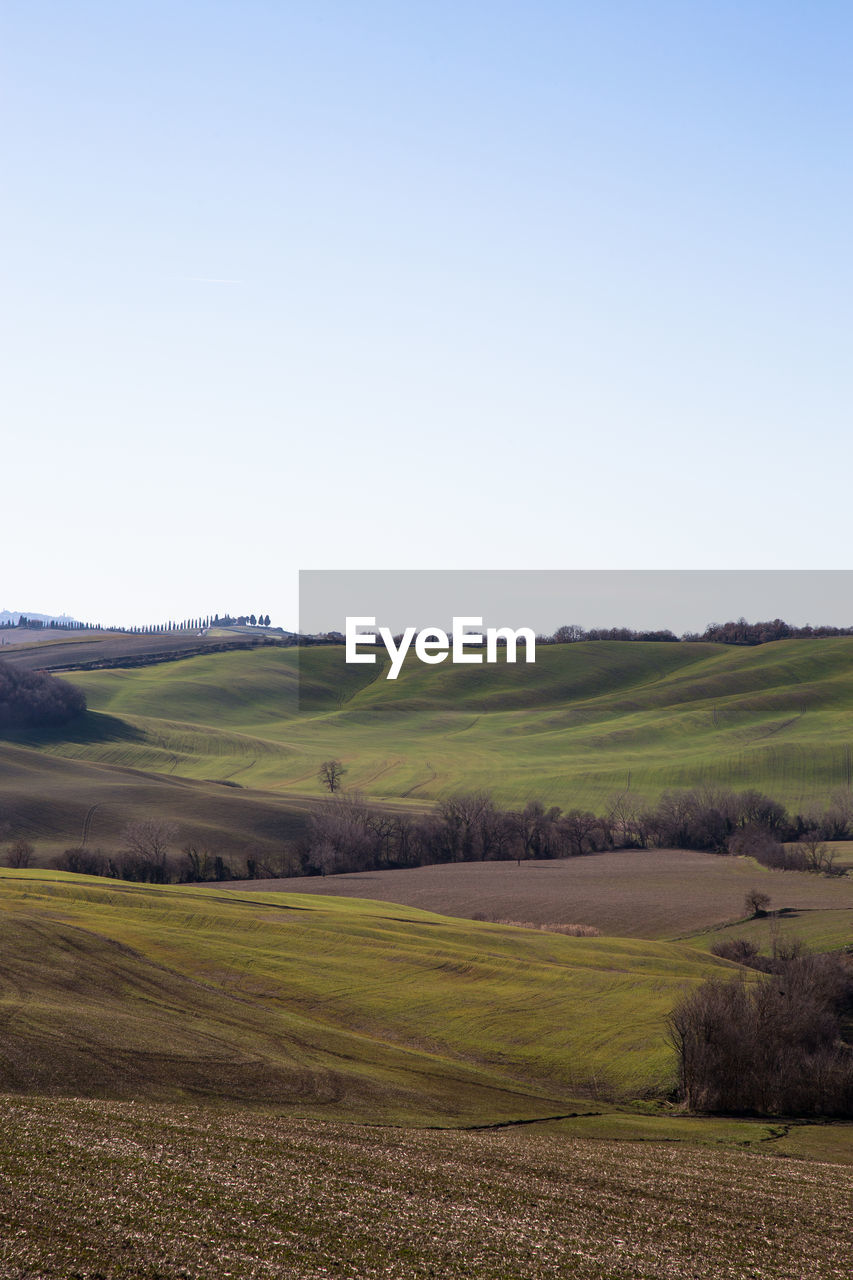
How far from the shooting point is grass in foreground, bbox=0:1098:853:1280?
52.5 ft

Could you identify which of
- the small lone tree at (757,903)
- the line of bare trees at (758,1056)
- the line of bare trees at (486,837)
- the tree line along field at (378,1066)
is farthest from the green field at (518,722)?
the line of bare trees at (758,1056)

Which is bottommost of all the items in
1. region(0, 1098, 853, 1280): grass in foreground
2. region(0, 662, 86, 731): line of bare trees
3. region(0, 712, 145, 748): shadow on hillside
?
region(0, 1098, 853, 1280): grass in foreground

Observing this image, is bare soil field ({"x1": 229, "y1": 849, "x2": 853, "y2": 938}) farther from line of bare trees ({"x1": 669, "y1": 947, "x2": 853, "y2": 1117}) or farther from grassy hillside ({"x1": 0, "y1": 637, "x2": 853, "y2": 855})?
line of bare trees ({"x1": 669, "y1": 947, "x2": 853, "y2": 1117})

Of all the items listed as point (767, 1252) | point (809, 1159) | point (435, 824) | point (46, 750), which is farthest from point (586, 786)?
point (767, 1252)

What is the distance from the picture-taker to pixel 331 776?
11981 centimetres

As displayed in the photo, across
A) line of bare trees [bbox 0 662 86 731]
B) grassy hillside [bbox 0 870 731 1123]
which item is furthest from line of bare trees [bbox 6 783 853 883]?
line of bare trees [bbox 0 662 86 731]

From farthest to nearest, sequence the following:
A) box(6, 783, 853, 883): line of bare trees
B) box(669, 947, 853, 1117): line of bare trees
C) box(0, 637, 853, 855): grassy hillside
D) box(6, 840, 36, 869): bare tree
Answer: box(0, 637, 853, 855): grassy hillside, box(6, 783, 853, 883): line of bare trees, box(6, 840, 36, 869): bare tree, box(669, 947, 853, 1117): line of bare trees

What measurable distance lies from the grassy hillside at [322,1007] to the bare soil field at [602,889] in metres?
8.57

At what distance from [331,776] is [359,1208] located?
4001 inches

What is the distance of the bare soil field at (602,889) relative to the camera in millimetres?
71500

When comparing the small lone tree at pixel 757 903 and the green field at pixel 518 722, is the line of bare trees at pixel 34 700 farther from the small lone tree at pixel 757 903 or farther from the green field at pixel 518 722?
the small lone tree at pixel 757 903

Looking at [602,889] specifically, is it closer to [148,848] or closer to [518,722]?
[148,848]

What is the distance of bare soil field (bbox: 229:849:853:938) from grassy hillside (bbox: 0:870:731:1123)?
857 centimetres

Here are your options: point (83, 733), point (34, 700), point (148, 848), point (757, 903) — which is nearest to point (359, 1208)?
point (757, 903)
